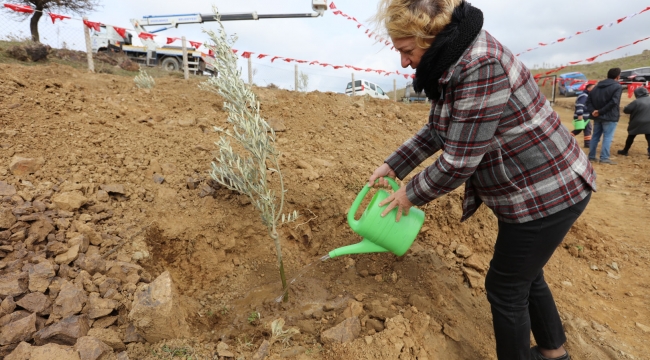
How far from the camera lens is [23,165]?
2.65 m

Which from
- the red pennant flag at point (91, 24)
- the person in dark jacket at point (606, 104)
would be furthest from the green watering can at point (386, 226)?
the red pennant flag at point (91, 24)

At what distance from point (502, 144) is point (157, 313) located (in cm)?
172

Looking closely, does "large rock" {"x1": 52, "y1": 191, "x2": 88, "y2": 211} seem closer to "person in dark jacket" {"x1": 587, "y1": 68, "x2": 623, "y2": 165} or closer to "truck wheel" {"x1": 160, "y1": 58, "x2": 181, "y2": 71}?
"person in dark jacket" {"x1": 587, "y1": 68, "x2": 623, "y2": 165}

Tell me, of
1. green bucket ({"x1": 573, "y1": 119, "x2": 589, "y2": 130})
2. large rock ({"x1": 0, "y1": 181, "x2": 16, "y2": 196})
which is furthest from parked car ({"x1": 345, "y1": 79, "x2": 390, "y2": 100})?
large rock ({"x1": 0, "y1": 181, "x2": 16, "y2": 196})

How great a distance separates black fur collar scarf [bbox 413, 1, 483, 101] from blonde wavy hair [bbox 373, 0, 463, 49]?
25 millimetres

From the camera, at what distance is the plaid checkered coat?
47.4 inches

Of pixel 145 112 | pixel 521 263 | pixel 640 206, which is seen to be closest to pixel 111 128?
pixel 145 112

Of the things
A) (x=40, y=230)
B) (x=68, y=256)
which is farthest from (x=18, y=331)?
(x=40, y=230)

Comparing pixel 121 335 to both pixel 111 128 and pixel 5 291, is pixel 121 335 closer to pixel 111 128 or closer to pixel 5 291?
pixel 5 291

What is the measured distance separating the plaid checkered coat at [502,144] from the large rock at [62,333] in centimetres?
167

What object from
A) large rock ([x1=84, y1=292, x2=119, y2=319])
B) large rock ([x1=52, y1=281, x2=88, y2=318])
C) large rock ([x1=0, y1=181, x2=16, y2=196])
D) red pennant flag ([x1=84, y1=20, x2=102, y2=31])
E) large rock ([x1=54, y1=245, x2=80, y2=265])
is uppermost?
red pennant flag ([x1=84, y1=20, x2=102, y2=31])

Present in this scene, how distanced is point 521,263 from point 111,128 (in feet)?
11.8

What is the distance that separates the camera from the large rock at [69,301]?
1768mm

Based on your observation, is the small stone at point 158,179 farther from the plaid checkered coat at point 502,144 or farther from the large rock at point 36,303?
the plaid checkered coat at point 502,144
